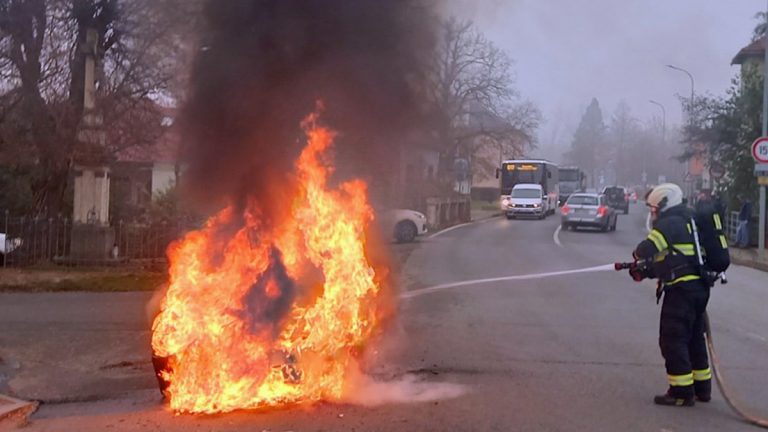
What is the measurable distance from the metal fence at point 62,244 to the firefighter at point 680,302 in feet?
31.6

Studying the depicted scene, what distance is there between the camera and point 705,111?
27.8 meters

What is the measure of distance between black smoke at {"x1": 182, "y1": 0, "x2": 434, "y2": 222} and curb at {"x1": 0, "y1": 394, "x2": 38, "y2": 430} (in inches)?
87.5

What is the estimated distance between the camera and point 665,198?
6219mm

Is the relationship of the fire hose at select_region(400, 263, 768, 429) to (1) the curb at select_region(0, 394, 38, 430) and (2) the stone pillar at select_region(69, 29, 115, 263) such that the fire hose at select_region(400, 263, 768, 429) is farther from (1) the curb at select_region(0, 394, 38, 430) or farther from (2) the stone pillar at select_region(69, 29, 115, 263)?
(2) the stone pillar at select_region(69, 29, 115, 263)

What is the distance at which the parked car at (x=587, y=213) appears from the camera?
94.6 ft

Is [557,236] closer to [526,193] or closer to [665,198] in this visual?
[526,193]

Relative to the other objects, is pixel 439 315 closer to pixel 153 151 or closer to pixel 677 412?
pixel 677 412

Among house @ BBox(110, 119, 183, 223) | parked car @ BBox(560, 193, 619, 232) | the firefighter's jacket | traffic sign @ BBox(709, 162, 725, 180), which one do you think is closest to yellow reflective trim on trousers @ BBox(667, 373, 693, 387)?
the firefighter's jacket

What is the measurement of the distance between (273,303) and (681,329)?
3180 mm

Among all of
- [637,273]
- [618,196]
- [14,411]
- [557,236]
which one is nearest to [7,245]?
[14,411]

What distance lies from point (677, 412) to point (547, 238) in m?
20.1

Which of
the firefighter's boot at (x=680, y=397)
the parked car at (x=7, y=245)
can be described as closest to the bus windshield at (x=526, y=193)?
the parked car at (x=7, y=245)

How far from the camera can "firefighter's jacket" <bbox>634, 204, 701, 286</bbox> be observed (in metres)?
5.91

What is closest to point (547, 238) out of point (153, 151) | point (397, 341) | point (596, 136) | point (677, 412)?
point (153, 151)
